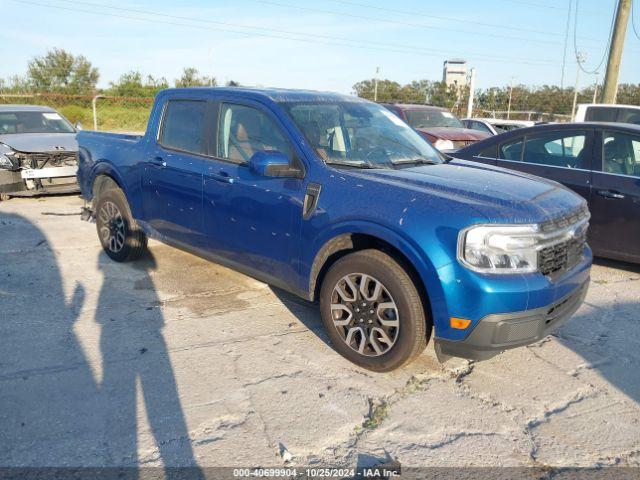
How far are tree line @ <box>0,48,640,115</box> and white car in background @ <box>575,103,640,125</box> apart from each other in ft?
70.9

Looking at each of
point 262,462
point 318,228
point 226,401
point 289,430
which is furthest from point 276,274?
point 262,462

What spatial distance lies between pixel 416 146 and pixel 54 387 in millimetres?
3243

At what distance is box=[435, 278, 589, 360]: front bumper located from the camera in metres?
3.07

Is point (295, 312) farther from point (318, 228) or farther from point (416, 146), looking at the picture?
point (416, 146)

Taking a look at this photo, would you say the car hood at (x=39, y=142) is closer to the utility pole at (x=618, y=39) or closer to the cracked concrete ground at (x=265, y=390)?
the cracked concrete ground at (x=265, y=390)

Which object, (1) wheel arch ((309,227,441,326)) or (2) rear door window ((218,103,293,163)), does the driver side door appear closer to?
(2) rear door window ((218,103,293,163))

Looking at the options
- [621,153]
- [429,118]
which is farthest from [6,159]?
[621,153]

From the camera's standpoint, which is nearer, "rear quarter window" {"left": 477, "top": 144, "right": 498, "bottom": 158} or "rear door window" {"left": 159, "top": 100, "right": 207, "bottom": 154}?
"rear door window" {"left": 159, "top": 100, "right": 207, "bottom": 154}

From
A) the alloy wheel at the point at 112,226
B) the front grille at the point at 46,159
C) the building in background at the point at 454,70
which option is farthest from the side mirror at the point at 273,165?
the building in background at the point at 454,70

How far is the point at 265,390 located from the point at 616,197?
4.24m

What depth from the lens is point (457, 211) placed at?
123 inches

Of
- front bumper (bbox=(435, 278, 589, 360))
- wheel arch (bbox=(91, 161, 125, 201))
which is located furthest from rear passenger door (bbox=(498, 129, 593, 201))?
wheel arch (bbox=(91, 161, 125, 201))

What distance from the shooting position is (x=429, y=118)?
39.1 feet

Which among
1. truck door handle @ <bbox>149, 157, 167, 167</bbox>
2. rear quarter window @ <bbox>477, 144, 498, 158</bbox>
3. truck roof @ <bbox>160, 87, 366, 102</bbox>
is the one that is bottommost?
rear quarter window @ <bbox>477, 144, 498, 158</bbox>
